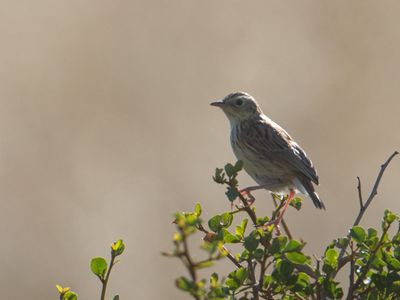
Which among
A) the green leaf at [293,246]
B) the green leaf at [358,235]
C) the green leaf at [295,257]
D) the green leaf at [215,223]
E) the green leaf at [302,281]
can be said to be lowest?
the green leaf at [302,281]

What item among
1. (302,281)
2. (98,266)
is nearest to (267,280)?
(302,281)

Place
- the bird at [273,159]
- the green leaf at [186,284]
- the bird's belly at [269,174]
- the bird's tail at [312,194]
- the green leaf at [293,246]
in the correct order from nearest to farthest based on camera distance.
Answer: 1. the green leaf at [186,284]
2. the green leaf at [293,246]
3. the bird's tail at [312,194]
4. the bird at [273,159]
5. the bird's belly at [269,174]

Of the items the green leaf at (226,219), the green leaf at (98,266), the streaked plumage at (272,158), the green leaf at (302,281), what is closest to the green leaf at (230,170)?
the green leaf at (226,219)

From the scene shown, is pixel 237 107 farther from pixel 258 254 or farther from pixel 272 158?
pixel 258 254

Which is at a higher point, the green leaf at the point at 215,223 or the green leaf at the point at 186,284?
the green leaf at the point at 215,223

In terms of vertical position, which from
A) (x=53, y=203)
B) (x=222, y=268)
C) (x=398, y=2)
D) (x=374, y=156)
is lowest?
(x=222, y=268)

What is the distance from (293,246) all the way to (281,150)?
10.5 ft

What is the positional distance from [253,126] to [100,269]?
3.74 m

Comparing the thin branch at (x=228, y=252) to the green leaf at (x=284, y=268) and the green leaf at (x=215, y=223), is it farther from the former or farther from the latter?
the green leaf at (x=284, y=268)

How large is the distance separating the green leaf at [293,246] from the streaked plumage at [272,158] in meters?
2.63

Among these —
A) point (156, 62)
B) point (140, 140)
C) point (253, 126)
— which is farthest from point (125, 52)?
point (253, 126)

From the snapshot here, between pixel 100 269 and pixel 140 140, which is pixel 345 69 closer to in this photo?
pixel 140 140

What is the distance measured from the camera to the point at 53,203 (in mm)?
12820

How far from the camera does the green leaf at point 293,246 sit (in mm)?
3070
